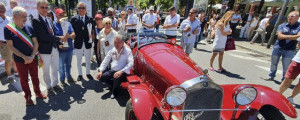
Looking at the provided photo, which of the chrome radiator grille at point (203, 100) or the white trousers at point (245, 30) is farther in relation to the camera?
the white trousers at point (245, 30)

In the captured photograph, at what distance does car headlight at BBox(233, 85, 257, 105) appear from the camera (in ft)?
7.77

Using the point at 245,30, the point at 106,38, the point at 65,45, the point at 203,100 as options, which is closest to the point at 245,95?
the point at 203,100

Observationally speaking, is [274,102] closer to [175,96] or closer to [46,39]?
[175,96]

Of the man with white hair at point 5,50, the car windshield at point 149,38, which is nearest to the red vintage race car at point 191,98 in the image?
the car windshield at point 149,38

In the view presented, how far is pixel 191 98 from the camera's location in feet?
7.34

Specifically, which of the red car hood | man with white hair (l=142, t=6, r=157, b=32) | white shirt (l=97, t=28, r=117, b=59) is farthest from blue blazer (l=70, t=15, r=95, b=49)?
man with white hair (l=142, t=6, r=157, b=32)

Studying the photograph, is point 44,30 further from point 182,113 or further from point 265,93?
point 265,93

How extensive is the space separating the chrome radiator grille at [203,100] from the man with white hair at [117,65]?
1783mm

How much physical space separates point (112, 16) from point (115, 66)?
9.13 feet

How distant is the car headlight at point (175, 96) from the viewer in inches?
82.7

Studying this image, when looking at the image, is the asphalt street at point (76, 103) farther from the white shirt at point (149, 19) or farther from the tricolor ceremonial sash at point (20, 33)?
the white shirt at point (149, 19)

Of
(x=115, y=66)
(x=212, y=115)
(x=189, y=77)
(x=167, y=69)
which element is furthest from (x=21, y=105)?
(x=212, y=115)

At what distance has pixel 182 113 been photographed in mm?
2324

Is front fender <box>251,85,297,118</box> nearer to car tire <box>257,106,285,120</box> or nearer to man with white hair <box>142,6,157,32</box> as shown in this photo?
car tire <box>257,106,285,120</box>
